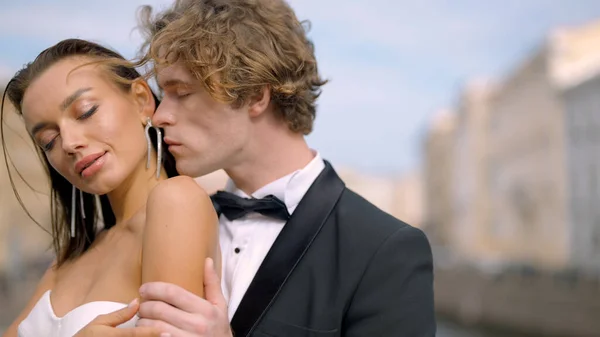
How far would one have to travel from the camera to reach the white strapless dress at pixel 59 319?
7.24ft

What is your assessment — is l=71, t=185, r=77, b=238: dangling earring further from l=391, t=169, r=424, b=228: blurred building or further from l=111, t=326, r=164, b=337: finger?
l=391, t=169, r=424, b=228: blurred building

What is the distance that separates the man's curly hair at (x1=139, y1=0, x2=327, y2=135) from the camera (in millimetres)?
2293

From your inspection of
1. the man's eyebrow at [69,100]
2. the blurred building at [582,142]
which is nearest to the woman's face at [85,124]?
the man's eyebrow at [69,100]

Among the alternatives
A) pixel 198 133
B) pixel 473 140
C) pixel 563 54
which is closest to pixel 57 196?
pixel 198 133

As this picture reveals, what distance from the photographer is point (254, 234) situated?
253 centimetres

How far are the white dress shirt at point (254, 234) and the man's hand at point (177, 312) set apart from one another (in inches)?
15.9

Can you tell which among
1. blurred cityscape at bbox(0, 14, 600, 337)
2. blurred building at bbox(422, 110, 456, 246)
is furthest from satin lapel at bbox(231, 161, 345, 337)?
blurred building at bbox(422, 110, 456, 246)

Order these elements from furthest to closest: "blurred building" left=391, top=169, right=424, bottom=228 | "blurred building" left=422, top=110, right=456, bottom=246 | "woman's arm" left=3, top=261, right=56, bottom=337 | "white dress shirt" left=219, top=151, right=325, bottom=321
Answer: "blurred building" left=391, top=169, right=424, bottom=228
"blurred building" left=422, top=110, right=456, bottom=246
"woman's arm" left=3, top=261, right=56, bottom=337
"white dress shirt" left=219, top=151, right=325, bottom=321

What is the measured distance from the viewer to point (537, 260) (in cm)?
3594

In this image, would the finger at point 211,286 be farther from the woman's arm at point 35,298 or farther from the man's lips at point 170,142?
the woman's arm at point 35,298

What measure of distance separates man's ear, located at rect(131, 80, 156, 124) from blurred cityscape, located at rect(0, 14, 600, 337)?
57.7 feet

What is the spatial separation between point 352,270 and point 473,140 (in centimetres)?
4639

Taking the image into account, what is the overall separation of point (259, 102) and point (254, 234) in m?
0.38

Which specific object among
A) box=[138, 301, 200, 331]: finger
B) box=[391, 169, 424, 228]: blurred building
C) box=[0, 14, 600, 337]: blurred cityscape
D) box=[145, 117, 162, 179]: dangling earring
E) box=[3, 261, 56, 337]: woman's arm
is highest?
box=[145, 117, 162, 179]: dangling earring
